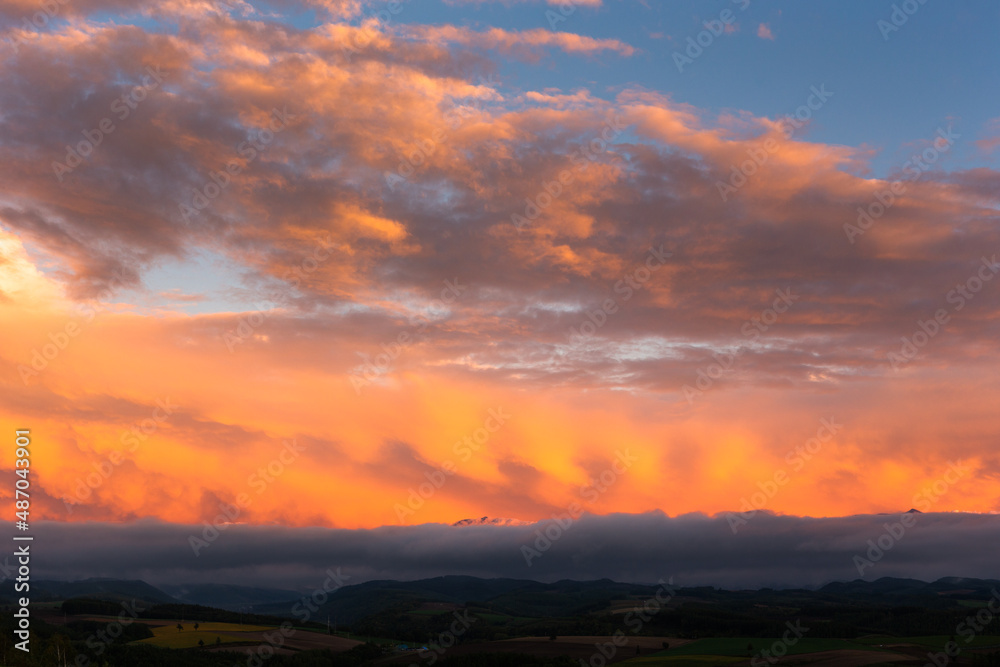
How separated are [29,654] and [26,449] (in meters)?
100

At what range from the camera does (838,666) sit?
558 ft

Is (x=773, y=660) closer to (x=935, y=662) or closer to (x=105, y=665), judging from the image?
(x=935, y=662)

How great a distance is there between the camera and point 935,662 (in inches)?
6806

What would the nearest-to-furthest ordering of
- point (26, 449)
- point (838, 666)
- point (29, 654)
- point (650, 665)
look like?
point (26, 449) < point (29, 654) < point (838, 666) < point (650, 665)

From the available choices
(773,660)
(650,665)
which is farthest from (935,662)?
(650,665)

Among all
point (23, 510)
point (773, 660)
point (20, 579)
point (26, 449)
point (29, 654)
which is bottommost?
point (773, 660)

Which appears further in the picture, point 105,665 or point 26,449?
point 105,665

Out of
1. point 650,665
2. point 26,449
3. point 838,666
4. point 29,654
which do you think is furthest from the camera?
point 650,665

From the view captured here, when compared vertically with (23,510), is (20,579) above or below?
below

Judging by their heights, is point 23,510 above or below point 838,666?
above

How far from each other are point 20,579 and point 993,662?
7140 inches

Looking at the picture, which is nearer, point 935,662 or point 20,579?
point 20,579

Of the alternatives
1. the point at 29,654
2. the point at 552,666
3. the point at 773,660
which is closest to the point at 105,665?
the point at 29,654

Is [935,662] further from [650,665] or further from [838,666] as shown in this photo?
[650,665]
